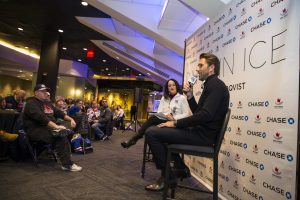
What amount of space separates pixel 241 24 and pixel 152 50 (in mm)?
6750

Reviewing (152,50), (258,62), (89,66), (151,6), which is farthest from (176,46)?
(89,66)

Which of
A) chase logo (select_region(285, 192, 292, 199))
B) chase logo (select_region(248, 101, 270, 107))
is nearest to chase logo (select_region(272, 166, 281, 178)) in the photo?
chase logo (select_region(285, 192, 292, 199))

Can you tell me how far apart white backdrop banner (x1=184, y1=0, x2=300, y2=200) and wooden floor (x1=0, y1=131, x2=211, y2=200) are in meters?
0.67

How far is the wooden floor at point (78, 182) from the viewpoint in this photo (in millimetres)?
2625

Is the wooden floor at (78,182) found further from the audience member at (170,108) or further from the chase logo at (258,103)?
the chase logo at (258,103)

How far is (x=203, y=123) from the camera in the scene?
230cm

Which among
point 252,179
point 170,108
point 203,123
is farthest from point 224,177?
point 170,108

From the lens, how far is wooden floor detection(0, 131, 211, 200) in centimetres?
262

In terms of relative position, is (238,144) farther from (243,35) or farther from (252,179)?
(243,35)

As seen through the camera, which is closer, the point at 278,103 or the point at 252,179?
the point at 278,103

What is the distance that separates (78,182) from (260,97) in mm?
2296

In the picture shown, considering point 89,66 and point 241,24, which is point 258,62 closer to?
point 241,24

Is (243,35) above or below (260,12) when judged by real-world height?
below

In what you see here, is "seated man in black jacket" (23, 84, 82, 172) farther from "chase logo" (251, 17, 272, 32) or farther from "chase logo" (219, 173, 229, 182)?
"chase logo" (251, 17, 272, 32)
